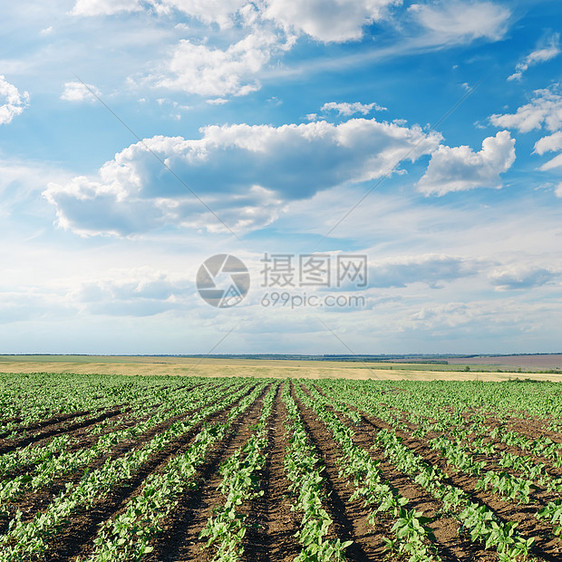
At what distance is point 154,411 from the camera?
26.5 m

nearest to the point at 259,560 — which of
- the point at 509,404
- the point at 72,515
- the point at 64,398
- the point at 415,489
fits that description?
the point at 72,515

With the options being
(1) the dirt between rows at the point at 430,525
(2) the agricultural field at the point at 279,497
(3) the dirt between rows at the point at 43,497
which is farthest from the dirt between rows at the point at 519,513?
(3) the dirt between rows at the point at 43,497

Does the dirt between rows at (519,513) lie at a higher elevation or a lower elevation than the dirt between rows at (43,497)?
higher

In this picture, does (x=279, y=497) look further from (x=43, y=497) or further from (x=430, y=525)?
(x=43, y=497)

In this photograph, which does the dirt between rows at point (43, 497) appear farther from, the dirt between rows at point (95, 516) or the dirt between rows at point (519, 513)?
the dirt between rows at point (519, 513)

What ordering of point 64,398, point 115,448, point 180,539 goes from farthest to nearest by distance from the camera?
point 64,398
point 115,448
point 180,539

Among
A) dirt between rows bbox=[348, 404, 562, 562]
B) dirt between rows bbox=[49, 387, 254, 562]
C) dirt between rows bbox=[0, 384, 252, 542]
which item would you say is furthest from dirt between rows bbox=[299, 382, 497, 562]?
dirt between rows bbox=[0, 384, 252, 542]

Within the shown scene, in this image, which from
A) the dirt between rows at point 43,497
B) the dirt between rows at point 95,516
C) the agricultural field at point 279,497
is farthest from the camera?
the dirt between rows at point 43,497

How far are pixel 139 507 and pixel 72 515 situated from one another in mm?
1865

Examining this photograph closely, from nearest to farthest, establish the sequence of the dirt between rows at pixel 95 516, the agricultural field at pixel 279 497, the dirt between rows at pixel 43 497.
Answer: the agricultural field at pixel 279 497
the dirt between rows at pixel 95 516
the dirt between rows at pixel 43 497

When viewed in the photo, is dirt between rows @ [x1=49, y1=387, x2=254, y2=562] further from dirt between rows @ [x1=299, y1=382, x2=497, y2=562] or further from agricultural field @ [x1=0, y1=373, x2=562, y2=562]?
dirt between rows @ [x1=299, y1=382, x2=497, y2=562]

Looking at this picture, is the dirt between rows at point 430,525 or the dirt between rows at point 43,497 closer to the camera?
the dirt between rows at point 430,525

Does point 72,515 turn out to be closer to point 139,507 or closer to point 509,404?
point 139,507

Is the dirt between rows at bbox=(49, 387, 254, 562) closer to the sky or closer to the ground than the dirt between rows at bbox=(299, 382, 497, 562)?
closer to the ground
